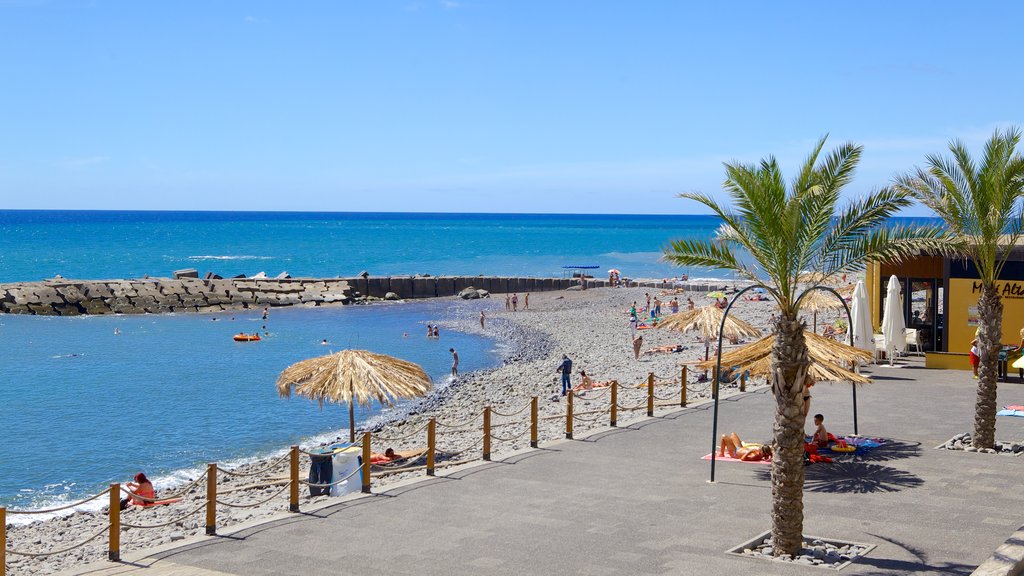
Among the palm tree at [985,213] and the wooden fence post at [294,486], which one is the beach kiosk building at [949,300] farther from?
the wooden fence post at [294,486]

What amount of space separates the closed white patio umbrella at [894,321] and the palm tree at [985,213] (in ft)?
25.7

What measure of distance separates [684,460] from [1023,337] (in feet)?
32.5

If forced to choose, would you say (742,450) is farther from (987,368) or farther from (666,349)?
(666,349)

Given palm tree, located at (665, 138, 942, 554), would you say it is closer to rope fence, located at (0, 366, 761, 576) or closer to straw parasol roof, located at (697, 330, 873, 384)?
straw parasol roof, located at (697, 330, 873, 384)

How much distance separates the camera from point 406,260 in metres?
119

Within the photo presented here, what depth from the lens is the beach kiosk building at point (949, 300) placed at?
2223cm

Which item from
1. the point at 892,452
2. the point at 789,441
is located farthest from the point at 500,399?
the point at 789,441

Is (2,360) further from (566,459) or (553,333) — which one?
(566,459)

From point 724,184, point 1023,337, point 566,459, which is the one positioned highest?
point 724,184

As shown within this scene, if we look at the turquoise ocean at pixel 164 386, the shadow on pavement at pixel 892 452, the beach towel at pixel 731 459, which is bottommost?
the turquoise ocean at pixel 164 386

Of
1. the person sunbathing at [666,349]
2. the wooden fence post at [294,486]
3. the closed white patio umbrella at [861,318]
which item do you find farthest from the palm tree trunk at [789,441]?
the person sunbathing at [666,349]

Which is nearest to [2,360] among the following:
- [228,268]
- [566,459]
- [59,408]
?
[59,408]

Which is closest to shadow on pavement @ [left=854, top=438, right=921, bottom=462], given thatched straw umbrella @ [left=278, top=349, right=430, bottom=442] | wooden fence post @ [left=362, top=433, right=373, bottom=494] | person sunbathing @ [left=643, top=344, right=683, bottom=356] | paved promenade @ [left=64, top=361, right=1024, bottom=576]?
paved promenade @ [left=64, top=361, right=1024, bottom=576]

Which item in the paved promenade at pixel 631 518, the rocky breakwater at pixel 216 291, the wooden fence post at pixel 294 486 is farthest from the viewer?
the rocky breakwater at pixel 216 291
